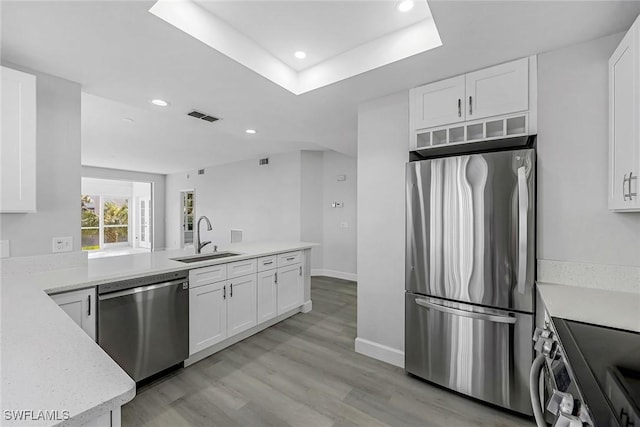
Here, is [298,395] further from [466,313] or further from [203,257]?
[203,257]

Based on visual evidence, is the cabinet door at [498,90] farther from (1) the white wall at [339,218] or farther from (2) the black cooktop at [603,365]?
(1) the white wall at [339,218]

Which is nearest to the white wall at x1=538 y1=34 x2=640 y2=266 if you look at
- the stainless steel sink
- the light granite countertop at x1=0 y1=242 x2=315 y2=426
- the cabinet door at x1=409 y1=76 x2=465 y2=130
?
the cabinet door at x1=409 y1=76 x2=465 y2=130

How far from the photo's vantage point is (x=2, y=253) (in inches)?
76.0

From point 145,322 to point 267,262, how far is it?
1.36m

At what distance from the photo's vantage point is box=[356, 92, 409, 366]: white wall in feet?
8.25

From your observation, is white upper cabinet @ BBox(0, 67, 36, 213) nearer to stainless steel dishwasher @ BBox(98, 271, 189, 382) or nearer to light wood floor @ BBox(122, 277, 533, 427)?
stainless steel dishwasher @ BBox(98, 271, 189, 382)

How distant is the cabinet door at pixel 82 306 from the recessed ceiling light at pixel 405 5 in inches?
111

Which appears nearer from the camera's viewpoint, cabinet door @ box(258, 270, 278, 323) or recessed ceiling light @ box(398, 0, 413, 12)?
recessed ceiling light @ box(398, 0, 413, 12)

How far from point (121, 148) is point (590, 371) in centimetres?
711

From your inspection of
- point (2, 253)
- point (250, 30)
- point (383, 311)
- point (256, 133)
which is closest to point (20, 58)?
point (2, 253)

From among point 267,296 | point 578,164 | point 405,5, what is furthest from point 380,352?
point 405,5

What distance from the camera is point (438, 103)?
227cm

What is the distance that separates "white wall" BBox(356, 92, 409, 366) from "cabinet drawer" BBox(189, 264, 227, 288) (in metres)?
1.39

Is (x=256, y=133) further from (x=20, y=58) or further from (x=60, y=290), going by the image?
(x=60, y=290)
